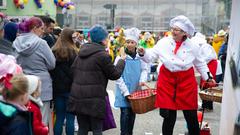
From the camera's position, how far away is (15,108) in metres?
3.44

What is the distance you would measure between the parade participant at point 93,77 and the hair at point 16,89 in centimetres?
156

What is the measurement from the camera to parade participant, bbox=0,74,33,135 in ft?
11.0

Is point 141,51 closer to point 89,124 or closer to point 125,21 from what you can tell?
point 89,124

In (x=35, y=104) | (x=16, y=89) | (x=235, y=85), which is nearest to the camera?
(x=16, y=89)

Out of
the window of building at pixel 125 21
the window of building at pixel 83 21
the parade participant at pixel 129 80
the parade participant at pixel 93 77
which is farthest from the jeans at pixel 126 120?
the window of building at pixel 125 21

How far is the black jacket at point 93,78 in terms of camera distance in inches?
198

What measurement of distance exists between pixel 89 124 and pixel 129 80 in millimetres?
1142

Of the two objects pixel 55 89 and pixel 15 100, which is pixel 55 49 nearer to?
pixel 55 89

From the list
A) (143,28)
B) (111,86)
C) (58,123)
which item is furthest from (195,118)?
(143,28)

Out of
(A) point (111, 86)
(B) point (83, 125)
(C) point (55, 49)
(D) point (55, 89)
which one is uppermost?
(C) point (55, 49)

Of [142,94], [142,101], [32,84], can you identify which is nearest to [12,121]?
[32,84]

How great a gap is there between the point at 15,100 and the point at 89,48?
171 cm

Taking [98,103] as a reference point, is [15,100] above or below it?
above

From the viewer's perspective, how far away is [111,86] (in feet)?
44.0
